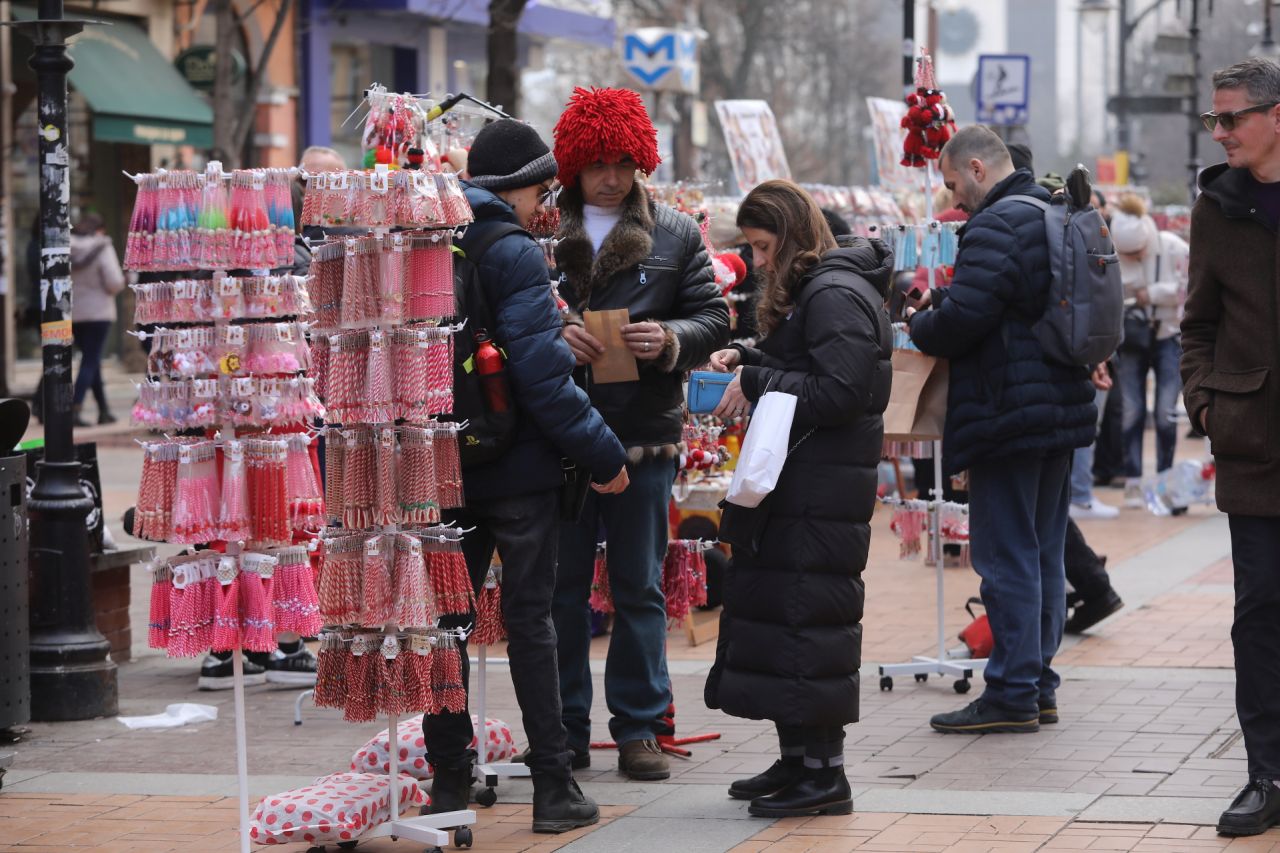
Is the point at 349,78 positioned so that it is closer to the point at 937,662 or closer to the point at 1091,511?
the point at 1091,511

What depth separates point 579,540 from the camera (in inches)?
261

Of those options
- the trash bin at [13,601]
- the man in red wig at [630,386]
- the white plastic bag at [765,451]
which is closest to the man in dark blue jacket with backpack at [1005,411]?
the man in red wig at [630,386]

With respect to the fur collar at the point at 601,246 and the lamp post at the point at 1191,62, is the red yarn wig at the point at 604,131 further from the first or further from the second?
the lamp post at the point at 1191,62

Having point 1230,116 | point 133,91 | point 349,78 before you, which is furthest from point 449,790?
point 349,78

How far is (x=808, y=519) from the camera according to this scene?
590cm

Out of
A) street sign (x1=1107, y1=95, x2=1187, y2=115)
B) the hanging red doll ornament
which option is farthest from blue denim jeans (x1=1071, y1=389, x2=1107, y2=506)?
street sign (x1=1107, y1=95, x2=1187, y2=115)

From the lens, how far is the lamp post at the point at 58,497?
7574 millimetres

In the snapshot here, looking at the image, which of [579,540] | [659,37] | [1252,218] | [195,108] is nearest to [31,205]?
[195,108]

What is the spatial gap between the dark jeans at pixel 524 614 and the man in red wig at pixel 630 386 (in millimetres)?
731

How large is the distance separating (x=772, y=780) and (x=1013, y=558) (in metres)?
1.52

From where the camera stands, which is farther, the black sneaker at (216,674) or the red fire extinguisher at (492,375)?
the black sneaker at (216,674)

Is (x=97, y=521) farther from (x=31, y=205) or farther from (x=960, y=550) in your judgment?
(x=31, y=205)

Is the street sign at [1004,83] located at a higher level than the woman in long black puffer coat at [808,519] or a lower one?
higher

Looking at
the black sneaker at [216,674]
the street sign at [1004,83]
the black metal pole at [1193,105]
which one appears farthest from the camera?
the black metal pole at [1193,105]
